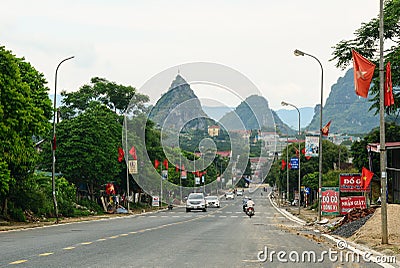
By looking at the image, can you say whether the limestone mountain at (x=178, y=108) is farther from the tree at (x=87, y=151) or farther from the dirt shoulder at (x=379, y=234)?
the dirt shoulder at (x=379, y=234)

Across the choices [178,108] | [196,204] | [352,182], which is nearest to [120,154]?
[196,204]

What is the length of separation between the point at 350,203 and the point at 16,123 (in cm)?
1913

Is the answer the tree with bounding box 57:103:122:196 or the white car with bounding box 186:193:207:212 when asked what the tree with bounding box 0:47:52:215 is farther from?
the white car with bounding box 186:193:207:212

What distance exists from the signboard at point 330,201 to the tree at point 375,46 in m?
6.53

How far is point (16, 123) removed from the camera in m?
32.1

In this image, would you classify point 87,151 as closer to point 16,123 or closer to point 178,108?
point 178,108

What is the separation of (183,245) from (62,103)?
2751 inches

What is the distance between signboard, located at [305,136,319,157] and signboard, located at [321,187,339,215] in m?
7.84

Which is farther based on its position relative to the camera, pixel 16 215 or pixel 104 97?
pixel 104 97

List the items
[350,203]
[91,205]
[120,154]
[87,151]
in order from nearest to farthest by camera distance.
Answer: [350,203] < [87,151] < [91,205] < [120,154]

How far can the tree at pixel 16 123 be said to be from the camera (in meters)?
31.6

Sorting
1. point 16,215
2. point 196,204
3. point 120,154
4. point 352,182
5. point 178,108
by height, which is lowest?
point 16,215

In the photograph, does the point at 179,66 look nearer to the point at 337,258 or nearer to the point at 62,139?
the point at 62,139

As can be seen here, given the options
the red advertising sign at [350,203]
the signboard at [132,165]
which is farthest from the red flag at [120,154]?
the red advertising sign at [350,203]
